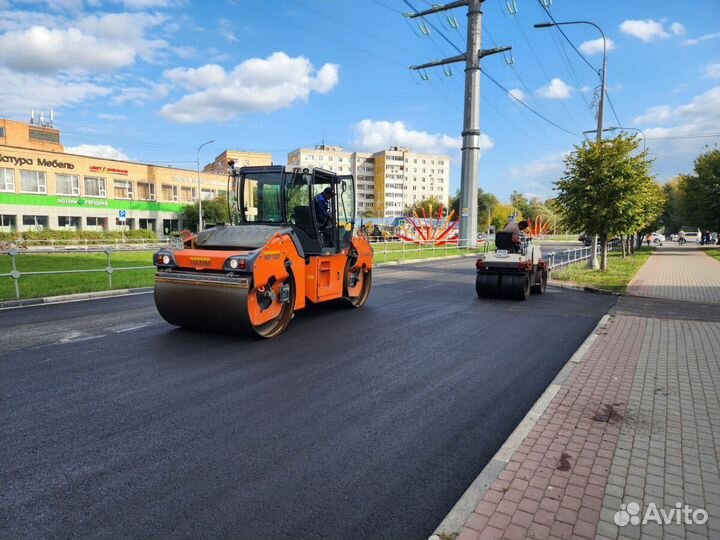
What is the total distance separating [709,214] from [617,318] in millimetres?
31392

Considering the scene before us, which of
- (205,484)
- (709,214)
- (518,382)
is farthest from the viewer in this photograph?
(709,214)

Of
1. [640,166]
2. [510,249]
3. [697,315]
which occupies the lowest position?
[697,315]

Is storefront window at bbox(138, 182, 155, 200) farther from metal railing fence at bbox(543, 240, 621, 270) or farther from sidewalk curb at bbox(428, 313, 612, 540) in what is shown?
sidewalk curb at bbox(428, 313, 612, 540)

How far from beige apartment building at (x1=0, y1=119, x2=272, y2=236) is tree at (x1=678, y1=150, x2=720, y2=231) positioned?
4314cm

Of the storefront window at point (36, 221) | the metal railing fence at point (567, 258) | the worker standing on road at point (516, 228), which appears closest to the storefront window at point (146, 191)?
the storefront window at point (36, 221)

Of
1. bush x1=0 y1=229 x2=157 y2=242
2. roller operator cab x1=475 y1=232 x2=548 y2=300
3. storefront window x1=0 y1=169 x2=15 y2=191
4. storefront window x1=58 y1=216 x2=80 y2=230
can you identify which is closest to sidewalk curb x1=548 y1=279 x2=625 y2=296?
roller operator cab x1=475 y1=232 x2=548 y2=300

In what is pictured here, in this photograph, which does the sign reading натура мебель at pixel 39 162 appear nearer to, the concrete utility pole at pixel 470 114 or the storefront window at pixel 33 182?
the storefront window at pixel 33 182

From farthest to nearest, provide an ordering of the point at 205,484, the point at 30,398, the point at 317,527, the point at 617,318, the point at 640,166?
the point at 640,166 → the point at 617,318 → the point at 30,398 → the point at 205,484 → the point at 317,527

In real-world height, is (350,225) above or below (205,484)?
above

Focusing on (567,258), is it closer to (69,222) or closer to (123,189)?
(69,222)

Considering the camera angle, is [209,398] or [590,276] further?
[590,276]

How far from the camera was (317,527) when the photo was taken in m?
2.68

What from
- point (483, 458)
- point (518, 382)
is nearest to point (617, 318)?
point (518, 382)

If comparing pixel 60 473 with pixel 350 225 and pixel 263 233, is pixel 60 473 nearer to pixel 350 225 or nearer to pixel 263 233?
pixel 263 233
